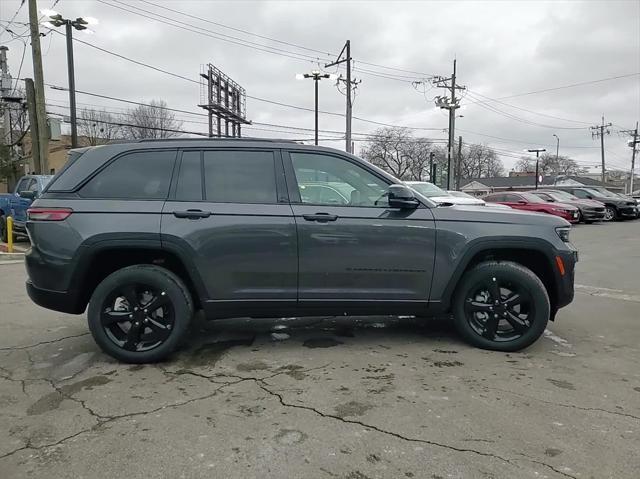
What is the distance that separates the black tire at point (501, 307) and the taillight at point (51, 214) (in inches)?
133

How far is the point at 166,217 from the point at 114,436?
1.73 metres

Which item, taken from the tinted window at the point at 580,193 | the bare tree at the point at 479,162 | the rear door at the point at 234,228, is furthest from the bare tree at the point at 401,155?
the rear door at the point at 234,228

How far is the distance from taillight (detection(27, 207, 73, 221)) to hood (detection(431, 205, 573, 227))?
3.05 meters

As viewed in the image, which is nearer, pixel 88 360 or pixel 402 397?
pixel 402 397

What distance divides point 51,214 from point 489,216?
3670mm

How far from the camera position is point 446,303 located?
4258 millimetres

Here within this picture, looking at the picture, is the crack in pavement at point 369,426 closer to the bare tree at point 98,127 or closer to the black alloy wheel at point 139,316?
the black alloy wheel at point 139,316

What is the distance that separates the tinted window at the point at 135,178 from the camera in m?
4.02

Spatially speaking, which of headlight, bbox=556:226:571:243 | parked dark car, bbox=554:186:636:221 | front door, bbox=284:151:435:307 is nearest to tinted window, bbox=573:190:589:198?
parked dark car, bbox=554:186:636:221

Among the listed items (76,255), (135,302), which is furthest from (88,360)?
(76,255)

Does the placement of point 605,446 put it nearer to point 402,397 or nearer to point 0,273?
point 402,397

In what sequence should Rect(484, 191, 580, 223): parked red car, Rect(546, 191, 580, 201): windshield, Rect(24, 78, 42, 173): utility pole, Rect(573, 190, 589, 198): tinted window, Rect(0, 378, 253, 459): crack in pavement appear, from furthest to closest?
1. Rect(573, 190, 589, 198): tinted window
2. Rect(546, 191, 580, 201): windshield
3. Rect(484, 191, 580, 223): parked red car
4. Rect(24, 78, 42, 173): utility pole
5. Rect(0, 378, 253, 459): crack in pavement

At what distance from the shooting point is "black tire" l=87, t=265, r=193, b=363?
3979mm

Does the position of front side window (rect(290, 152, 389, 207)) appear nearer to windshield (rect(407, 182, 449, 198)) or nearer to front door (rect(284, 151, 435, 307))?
front door (rect(284, 151, 435, 307))
